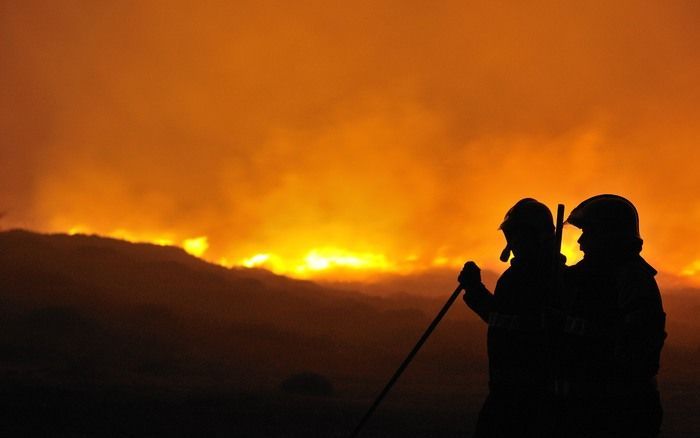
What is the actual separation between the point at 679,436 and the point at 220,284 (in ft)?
259

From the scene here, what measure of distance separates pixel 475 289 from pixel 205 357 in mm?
47825

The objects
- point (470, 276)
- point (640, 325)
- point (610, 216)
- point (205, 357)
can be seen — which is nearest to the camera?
point (640, 325)

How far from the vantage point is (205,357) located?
52.7 meters

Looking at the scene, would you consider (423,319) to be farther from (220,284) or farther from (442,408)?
(442,408)

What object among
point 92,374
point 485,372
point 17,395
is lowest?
point 17,395

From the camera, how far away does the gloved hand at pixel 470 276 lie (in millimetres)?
6477

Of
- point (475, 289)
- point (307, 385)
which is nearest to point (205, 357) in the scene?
point (307, 385)

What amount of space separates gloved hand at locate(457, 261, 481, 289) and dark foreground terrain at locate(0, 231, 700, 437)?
40.0 ft

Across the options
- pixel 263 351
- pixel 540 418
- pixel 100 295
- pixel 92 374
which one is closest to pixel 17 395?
pixel 92 374

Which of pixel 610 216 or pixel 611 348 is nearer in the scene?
pixel 611 348

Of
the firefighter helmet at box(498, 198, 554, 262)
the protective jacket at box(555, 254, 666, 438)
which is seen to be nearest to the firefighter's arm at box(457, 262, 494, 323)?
the firefighter helmet at box(498, 198, 554, 262)

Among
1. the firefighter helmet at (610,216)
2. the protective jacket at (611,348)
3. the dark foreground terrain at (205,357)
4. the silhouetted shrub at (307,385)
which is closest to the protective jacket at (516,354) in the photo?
the protective jacket at (611,348)

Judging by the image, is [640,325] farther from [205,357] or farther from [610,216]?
[205,357]

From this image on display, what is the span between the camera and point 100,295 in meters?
77.8
